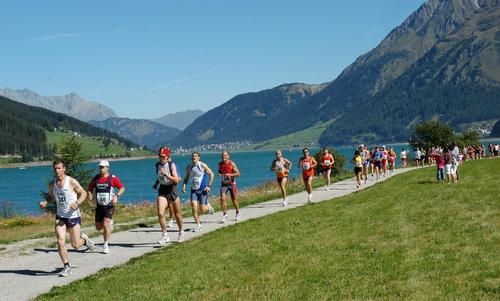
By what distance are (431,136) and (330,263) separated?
6897 cm

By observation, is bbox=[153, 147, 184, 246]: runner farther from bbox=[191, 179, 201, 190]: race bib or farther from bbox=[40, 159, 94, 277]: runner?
bbox=[40, 159, 94, 277]: runner

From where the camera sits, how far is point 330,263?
10.8 m

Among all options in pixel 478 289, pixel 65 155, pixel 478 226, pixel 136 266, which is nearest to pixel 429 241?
pixel 478 226

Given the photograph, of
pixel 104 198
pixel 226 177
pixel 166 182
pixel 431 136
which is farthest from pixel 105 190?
pixel 431 136

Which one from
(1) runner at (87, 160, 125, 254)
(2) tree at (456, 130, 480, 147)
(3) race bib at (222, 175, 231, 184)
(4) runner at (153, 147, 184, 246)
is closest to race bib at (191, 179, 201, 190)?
(3) race bib at (222, 175, 231, 184)

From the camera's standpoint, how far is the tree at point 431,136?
249ft

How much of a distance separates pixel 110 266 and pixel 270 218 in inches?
277

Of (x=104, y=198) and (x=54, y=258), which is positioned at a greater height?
(x=104, y=198)

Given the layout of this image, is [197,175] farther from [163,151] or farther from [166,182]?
[163,151]

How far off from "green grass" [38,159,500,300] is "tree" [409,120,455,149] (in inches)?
2407

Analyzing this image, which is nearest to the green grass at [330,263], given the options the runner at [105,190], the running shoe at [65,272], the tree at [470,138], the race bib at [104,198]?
the running shoe at [65,272]

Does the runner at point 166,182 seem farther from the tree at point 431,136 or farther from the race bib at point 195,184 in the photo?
the tree at point 431,136

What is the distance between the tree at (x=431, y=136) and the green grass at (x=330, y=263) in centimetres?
6114

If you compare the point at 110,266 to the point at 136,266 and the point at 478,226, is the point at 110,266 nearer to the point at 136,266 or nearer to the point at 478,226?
the point at 136,266
